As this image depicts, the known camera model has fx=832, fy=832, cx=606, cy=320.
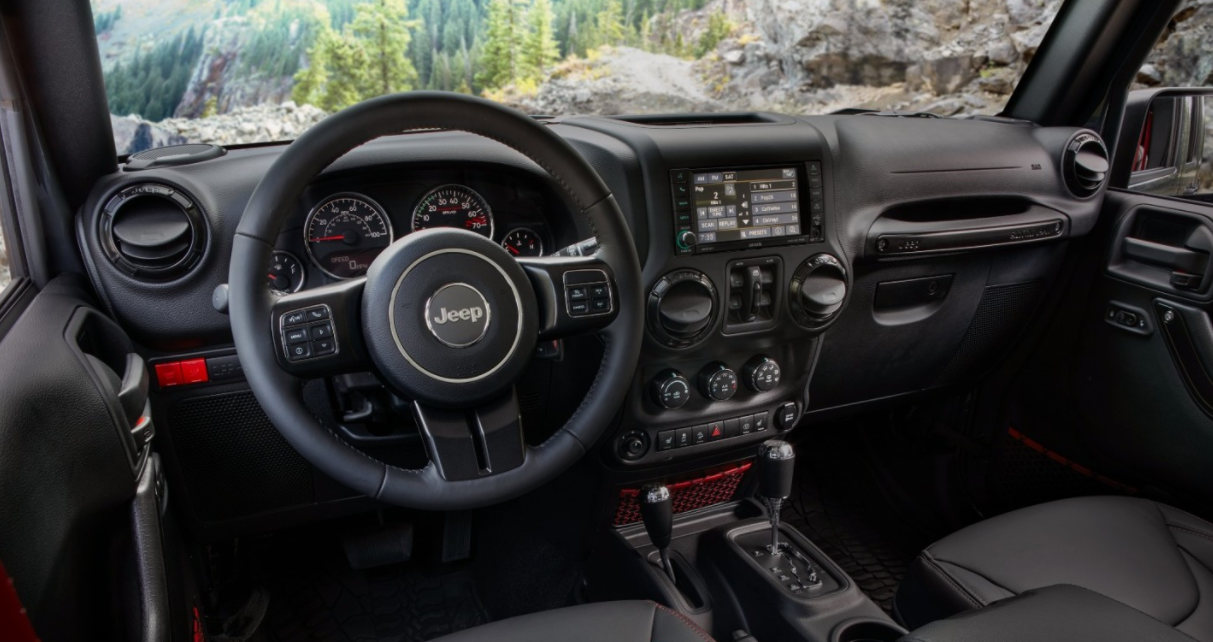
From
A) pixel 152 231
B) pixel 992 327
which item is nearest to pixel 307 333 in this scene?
pixel 152 231

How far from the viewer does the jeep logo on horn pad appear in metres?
1.19

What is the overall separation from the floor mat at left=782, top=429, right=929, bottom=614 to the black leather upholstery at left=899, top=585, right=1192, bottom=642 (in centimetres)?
109

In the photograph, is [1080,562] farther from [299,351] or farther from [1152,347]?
[299,351]

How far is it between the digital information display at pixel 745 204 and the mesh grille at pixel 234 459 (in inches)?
37.9

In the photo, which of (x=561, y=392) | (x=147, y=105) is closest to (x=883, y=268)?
(x=561, y=392)

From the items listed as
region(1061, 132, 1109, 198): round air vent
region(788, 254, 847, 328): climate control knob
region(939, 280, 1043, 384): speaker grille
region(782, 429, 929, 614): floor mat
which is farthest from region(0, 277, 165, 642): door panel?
region(1061, 132, 1109, 198): round air vent

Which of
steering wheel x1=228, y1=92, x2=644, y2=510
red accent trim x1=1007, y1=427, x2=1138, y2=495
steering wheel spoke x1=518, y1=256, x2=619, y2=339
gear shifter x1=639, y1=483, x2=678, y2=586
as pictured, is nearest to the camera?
steering wheel x1=228, y1=92, x2=644, y2=510

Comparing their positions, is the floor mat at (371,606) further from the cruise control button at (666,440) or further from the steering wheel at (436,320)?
the steering wheel at (436,320)

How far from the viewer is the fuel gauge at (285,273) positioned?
149 centimetres

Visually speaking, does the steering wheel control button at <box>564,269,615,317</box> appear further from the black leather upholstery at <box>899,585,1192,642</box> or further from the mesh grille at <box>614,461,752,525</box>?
the mesh grille at <box>614,461,752,525</box>

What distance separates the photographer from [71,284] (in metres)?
1.45

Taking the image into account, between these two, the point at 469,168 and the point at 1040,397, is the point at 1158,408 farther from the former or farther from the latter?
the point at 469,168

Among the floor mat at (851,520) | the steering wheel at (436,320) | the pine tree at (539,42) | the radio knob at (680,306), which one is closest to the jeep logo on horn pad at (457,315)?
the steering wheel at (436,320)

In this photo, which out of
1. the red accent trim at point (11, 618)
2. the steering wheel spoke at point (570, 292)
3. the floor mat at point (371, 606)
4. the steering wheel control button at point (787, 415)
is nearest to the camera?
the red accent trim at point (11, 618)
